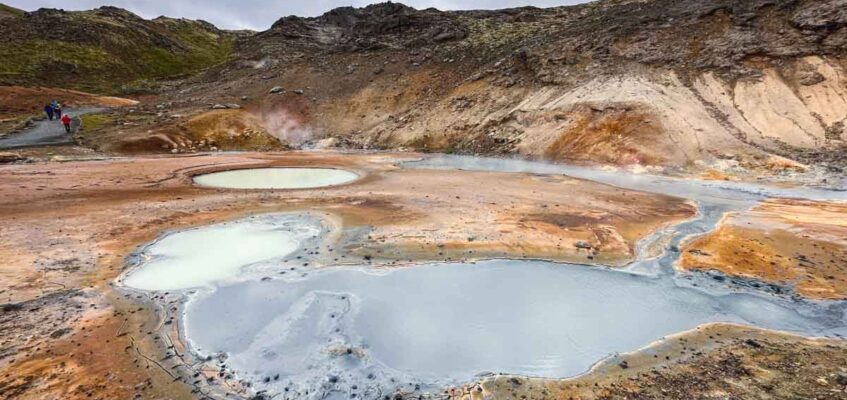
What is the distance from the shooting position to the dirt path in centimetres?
2398

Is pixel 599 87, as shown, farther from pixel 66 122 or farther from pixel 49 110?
pixel 49 110

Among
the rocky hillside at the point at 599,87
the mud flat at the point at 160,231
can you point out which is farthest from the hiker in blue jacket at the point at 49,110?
the mud flat at the point at 160,231

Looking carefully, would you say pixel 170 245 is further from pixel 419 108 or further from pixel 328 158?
pixel 419 108

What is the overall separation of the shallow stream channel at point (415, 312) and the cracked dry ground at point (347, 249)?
0.50 m

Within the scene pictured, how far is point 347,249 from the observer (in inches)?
421

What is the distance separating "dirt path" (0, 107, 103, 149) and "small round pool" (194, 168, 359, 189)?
12.2m

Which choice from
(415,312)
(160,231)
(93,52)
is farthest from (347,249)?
(93,52)

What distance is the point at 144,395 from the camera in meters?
5.52

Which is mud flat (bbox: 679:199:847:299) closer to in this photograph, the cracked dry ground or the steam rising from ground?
the cracked dry ground

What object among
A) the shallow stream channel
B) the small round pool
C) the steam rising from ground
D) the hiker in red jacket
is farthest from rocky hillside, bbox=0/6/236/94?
the shallow stream channel

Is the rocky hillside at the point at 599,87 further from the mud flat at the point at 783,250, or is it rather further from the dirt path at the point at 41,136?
the dirt path at the point at 41,136

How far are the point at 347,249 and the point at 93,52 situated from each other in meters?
61.6

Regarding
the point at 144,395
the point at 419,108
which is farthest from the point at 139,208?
the point at 419,108

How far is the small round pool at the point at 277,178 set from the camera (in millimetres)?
18266
